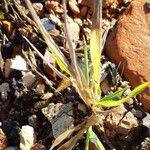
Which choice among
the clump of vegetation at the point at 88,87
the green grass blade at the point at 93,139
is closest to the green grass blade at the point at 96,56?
the clump of vegetation at the point at 88,87

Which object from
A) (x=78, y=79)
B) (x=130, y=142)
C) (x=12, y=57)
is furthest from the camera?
(x=12, y=57)

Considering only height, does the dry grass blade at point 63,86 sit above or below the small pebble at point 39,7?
below

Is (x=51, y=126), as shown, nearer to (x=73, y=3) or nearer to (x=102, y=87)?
(x=102, y=87)

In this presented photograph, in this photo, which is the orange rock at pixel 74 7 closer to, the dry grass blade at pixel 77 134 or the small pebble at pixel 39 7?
the small pebble at pixel 39 7

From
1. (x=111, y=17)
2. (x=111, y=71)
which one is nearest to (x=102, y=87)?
(x=111, y=71)

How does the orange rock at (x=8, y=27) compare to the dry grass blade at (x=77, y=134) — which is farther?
the orange rock at (x=8, y=27)

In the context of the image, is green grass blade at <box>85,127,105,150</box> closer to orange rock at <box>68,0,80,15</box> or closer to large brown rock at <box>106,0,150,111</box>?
large brown rock at <box>106,0,150,111</box>

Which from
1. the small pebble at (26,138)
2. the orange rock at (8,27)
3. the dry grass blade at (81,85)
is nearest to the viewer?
the dry grass blade at (81,85)

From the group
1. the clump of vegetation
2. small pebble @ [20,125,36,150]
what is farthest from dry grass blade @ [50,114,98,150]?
small pebble @ [20,125,36,150]
